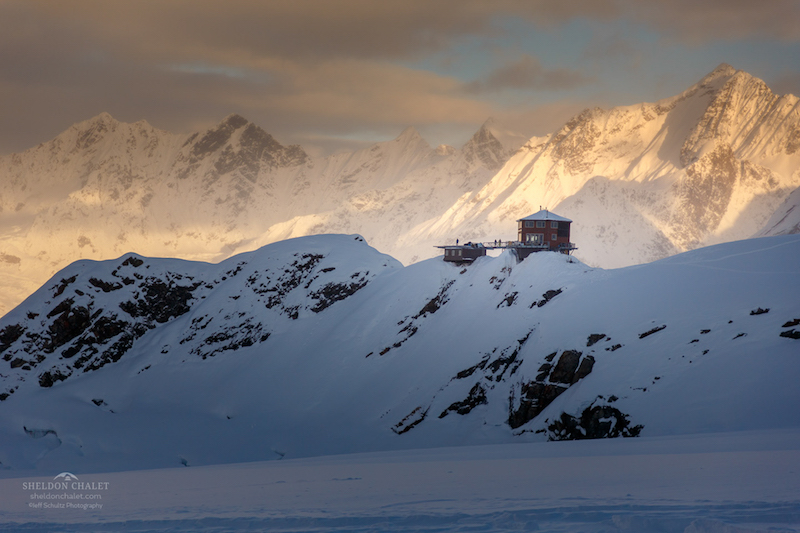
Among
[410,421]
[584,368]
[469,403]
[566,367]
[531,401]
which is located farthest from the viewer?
[410,421]

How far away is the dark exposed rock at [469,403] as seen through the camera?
69.6m

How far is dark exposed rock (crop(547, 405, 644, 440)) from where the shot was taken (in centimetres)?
5175

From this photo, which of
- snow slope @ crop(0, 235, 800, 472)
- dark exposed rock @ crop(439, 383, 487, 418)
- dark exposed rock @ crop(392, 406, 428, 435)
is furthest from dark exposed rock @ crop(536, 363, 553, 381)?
dark exposed rock @ crop(392, 406, 428, 435)

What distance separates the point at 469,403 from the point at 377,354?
2309cm

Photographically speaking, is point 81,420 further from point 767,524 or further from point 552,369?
point 767,524

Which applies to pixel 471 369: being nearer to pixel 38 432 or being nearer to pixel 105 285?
pixel 38 432

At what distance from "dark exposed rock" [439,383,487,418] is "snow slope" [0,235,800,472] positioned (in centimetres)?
16

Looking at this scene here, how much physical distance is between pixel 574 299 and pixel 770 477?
45.8 metres

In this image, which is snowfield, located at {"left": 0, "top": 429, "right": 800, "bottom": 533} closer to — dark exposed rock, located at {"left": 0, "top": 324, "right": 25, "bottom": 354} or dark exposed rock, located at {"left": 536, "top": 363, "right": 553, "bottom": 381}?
dark exposed rock, located at {"left": 536, "top": 363, "right": 553, "bottom": 381}

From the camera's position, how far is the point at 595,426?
53719 millimetres

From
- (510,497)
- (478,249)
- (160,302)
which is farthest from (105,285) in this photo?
(510,497)

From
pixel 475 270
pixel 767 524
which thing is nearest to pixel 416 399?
pixel 475 270

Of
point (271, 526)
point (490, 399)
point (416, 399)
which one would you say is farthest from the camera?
point (416, 399)

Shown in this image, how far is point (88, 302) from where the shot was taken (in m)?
120
